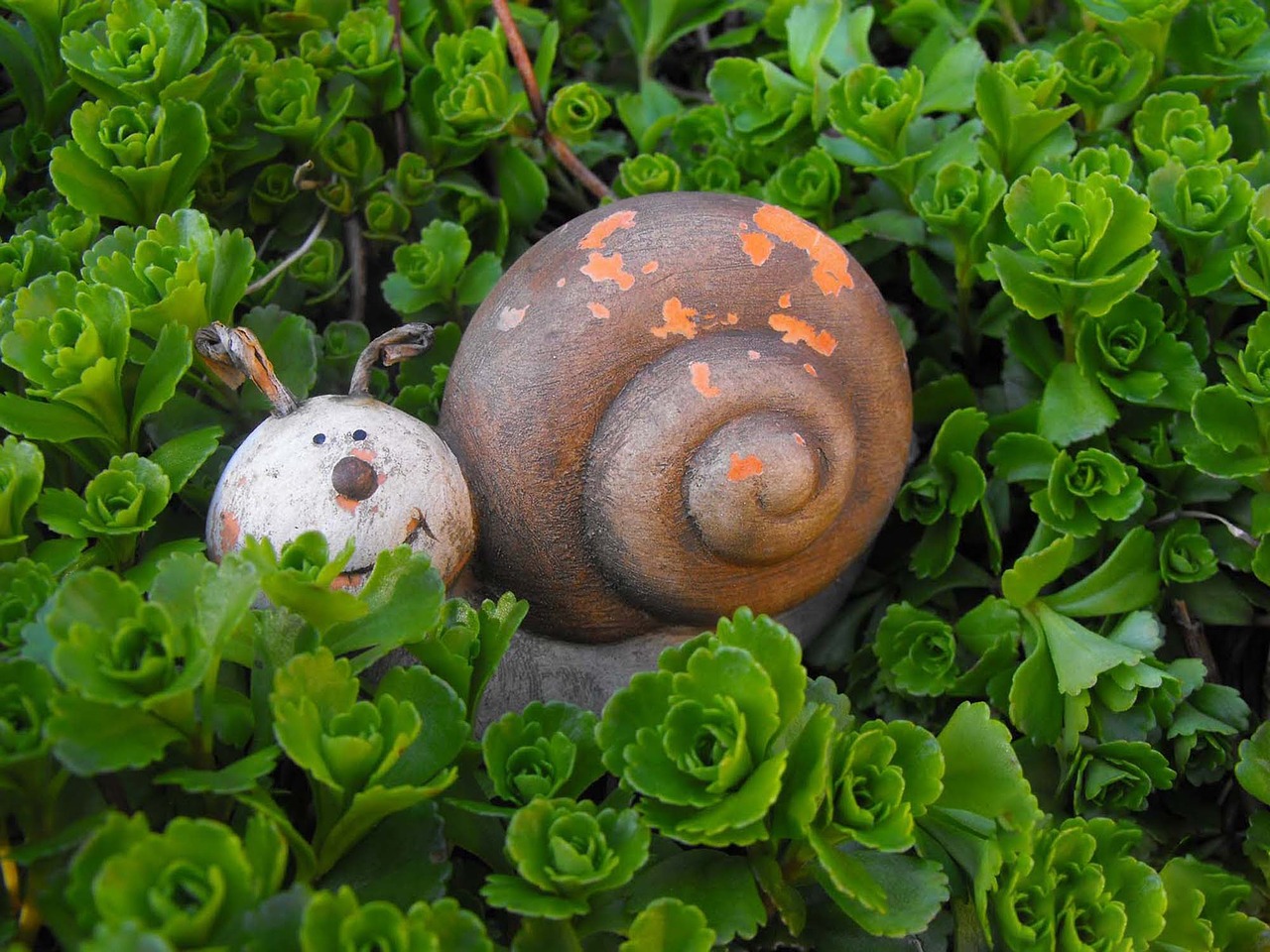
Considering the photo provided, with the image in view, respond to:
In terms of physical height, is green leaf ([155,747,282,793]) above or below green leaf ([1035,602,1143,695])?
above

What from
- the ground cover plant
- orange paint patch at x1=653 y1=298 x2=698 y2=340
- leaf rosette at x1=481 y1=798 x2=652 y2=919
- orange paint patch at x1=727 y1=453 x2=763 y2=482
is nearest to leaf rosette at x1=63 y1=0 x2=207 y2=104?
the ground cover plant

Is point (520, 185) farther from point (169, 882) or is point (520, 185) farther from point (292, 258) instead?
point (169, 882)

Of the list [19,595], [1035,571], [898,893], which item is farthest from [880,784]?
[19,595]

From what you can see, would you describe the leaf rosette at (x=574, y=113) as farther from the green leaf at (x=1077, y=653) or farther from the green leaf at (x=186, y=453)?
the green leaf at (x=1077, y=653)

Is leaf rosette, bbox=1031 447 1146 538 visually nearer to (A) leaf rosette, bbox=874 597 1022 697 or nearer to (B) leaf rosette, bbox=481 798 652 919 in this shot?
(A) leaf rosette, bbox=874 597 1022 697

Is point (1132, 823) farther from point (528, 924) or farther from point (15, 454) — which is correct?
point (15, 454)

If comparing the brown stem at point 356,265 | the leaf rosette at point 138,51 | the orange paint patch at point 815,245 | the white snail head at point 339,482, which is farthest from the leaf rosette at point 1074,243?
the leaf rosette at point 138,51

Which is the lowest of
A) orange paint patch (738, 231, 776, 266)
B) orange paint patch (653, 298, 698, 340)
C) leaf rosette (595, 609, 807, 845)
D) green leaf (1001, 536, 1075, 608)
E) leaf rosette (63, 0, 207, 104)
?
green leaf (1001, 536, 1075, 608)
